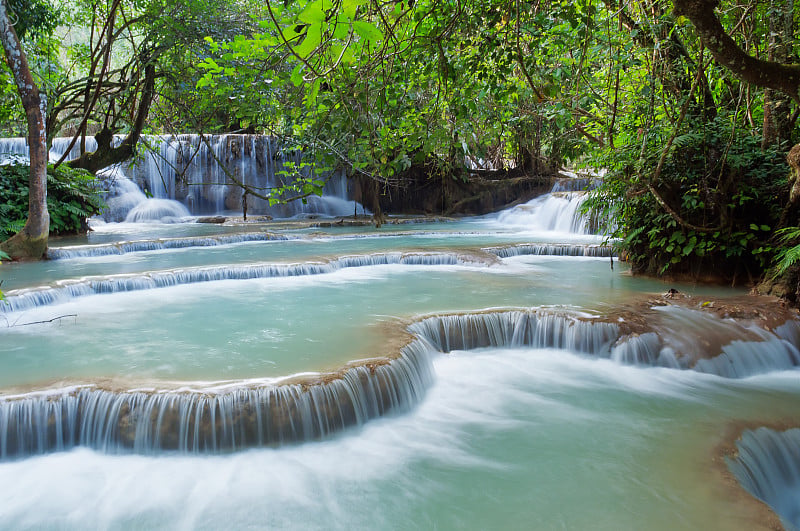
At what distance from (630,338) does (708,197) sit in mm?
2718

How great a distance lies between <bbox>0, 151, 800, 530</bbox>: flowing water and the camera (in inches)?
121

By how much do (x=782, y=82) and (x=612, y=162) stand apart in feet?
13.9

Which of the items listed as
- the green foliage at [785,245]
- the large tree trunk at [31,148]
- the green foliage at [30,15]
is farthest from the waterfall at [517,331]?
the green foliage at [30,15]

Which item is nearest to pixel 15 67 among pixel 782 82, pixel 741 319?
pixel 782 82

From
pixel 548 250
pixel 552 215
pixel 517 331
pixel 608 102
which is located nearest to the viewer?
pixel 517 331

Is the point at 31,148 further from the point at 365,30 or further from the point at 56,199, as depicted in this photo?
the point at 365,30

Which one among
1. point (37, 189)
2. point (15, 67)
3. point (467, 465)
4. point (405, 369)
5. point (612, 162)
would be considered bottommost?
point (467, 465)

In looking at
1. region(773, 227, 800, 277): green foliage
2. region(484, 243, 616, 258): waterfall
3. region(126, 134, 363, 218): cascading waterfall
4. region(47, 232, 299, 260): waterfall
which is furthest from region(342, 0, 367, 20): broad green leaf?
region(126, 134, 363, 218): cascading waterfall

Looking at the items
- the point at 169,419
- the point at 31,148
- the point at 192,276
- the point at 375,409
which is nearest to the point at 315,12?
the point at 169,419

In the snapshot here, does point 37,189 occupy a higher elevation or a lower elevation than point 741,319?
higher

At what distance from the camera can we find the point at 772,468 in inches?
133

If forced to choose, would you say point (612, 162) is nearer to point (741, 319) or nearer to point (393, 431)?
point (741, 319)

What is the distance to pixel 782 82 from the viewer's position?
2.96m

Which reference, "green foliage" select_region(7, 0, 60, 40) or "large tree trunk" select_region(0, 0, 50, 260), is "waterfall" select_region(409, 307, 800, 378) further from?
"green foliage" select_region(7, 0, 60, 40)
